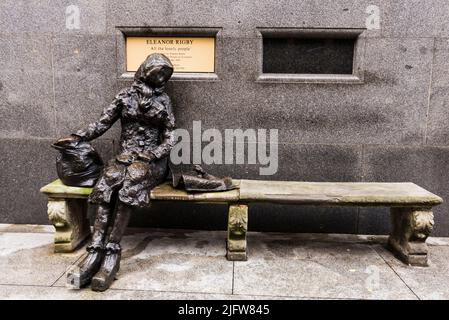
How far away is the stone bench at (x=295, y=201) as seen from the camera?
3752 millimetres

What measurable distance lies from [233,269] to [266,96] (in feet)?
6.63

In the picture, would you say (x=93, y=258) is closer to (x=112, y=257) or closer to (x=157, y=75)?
(x=112, y=257)

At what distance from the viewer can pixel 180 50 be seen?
4.59m

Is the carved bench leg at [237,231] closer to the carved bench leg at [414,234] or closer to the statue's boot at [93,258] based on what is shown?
the statue's boot at [93,258]

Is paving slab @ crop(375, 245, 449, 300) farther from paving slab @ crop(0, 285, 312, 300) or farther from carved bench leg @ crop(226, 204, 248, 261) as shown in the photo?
carved bench leg @ crop(226, 204, 248, 261)

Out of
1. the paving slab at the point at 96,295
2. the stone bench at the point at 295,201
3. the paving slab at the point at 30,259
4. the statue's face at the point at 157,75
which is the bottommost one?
the paving slab at the point at 96,295

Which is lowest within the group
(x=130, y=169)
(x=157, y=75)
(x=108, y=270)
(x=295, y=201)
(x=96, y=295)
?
(x=96, y=295)

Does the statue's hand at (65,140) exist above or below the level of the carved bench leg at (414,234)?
above

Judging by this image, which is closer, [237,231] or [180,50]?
[237,231]

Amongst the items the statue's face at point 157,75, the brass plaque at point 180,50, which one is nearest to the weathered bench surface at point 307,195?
the statue's face at point 157,75

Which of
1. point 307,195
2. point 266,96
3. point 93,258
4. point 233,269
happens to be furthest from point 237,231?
point 266,96

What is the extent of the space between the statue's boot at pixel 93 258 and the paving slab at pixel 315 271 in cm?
121

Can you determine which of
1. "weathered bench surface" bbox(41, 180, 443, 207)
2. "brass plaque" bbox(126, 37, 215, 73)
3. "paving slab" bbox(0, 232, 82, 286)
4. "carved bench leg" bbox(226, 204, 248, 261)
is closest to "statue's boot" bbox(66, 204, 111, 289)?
"paving slab" bbox(0, 232, 82, 286)

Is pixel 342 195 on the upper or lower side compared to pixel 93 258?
upper
